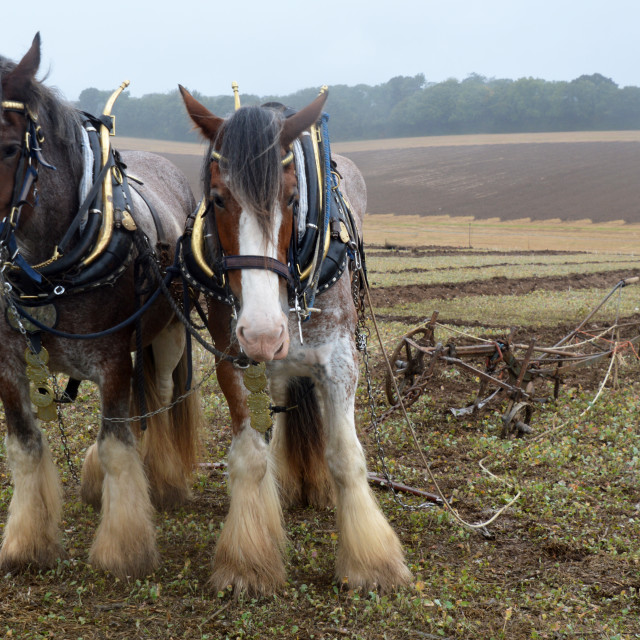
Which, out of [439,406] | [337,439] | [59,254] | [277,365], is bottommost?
[439,406]

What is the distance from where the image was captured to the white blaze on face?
7.70 ft

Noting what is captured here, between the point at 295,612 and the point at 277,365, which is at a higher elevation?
the point at 277,365

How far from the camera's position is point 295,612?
9.52 feet

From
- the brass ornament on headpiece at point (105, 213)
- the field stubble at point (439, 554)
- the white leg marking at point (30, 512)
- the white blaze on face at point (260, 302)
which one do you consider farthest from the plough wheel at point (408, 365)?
the white blaze on face at point (260, 302)

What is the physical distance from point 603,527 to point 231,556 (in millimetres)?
2081

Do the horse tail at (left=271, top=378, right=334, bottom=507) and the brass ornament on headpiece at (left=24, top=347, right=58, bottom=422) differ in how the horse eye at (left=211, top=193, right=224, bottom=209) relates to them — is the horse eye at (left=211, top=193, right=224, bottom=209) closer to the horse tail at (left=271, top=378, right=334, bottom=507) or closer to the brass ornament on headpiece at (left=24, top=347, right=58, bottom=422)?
the brass ornament on headpiece at (left=24, top=347, right=58, bottom=422)

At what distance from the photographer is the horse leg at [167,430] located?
163 inches

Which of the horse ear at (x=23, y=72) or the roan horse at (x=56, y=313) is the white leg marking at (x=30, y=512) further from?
the horse ear at (x=23, y=72)

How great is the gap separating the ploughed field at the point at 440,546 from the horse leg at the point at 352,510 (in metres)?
0.10

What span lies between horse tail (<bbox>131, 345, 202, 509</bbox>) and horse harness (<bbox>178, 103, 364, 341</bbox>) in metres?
1.34

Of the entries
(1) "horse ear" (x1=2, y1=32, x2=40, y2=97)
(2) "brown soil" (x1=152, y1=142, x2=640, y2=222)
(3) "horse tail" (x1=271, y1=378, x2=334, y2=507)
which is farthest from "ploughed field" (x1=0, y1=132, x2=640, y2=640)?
(2) "brown soil" (x1=152, y1=142, x2=640, y2=222)

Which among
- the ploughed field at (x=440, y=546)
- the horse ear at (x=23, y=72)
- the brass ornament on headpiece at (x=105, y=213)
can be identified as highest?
the horse ear at (x=23, y=72)

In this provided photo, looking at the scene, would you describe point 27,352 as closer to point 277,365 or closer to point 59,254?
point 59,254

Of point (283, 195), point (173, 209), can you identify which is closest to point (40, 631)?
point (283, 195)
